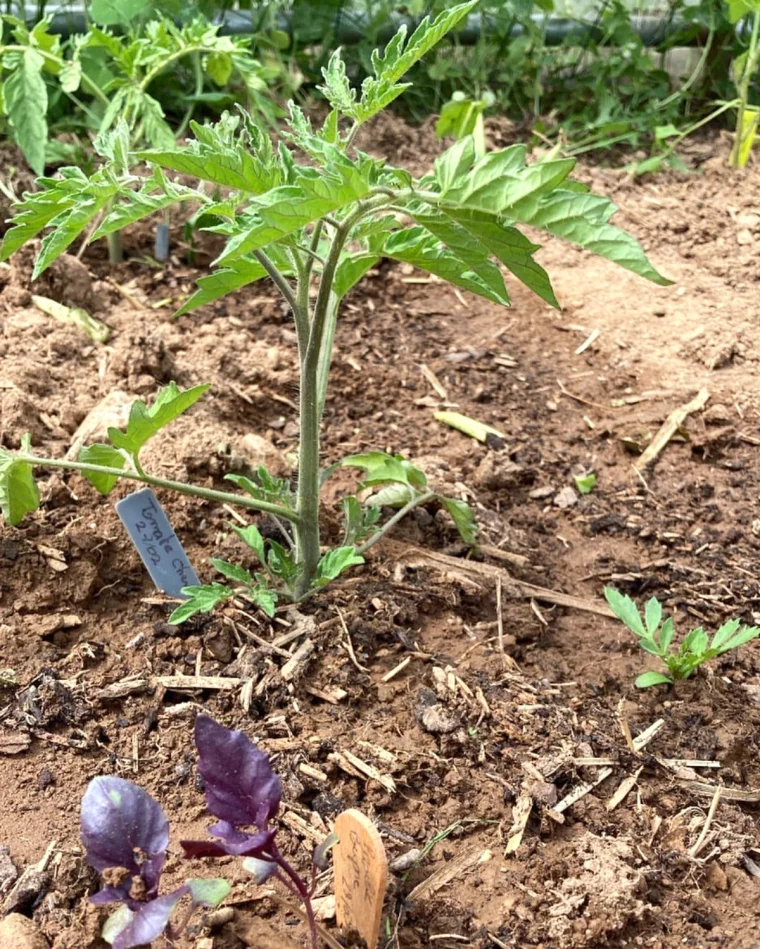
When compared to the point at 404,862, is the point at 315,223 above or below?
above

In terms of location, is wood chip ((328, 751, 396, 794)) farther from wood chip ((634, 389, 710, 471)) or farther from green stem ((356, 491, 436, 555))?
wood chip ((634, 389, 710, 471))

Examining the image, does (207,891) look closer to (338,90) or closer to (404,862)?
(404,862)

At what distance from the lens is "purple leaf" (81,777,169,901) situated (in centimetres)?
111


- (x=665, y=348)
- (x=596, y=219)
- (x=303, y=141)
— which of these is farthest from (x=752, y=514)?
(x=303, y=141)

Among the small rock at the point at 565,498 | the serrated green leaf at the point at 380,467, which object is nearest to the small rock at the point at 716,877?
the serrated green leaf at the point at 380,467

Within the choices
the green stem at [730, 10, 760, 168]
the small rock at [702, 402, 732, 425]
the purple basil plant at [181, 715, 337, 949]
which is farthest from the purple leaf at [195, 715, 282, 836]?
the green stem at [730, 10, 760, 168]

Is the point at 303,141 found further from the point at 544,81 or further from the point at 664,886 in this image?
the point at 544,81

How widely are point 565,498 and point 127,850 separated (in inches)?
49.9

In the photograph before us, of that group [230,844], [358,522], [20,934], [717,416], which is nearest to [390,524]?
[358,522]

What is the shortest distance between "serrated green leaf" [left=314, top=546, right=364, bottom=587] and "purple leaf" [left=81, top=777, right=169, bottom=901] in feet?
1.73

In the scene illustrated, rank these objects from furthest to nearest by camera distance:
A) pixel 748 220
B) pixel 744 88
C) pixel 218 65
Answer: pixel 744 88
pixel 748 220
pixel 218 65

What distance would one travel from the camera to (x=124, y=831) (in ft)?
3.66

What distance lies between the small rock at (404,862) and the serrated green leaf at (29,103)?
1.76 metres

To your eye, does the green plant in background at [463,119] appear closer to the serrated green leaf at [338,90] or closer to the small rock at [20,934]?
the serrated green leaf at [338,90]
